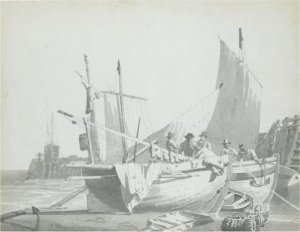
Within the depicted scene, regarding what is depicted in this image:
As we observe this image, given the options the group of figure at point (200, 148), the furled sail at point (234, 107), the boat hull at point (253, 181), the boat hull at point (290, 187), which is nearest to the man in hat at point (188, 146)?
the group of figure at point (200, 148)

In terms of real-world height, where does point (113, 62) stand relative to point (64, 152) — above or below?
above

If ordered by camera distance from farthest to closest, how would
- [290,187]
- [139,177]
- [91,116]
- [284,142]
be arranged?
[284,142] → [290,187] → [91,116] → [139,177]

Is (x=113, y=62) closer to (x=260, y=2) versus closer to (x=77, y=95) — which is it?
(x=77, y=95)

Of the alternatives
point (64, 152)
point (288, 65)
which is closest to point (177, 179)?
point (64, 152)

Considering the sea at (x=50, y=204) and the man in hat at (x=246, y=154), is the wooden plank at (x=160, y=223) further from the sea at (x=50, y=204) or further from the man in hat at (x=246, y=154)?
the man in hat at (x=246, y=154)

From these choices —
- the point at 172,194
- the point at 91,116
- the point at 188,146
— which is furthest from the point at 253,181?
the point at 91,116

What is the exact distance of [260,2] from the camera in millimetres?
5734

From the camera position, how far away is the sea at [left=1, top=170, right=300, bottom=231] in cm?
547

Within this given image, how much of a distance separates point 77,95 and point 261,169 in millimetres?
2181

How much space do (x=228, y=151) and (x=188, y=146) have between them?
1.47ft

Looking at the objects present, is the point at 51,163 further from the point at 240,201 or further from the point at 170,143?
the point at 240,201

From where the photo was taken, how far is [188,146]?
18.5 feet

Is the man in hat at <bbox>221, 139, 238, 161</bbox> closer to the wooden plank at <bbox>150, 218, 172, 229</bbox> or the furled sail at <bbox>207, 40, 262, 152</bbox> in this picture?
the furled sail at <bbox>207, 40, 262, 152</bbox>

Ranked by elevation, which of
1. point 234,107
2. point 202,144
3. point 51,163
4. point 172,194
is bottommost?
point 172,194
